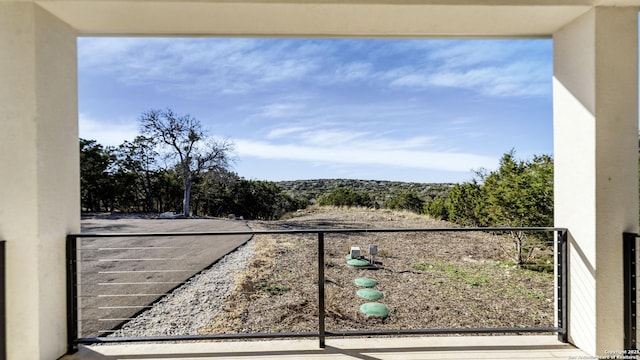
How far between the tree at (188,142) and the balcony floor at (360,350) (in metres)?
13.9

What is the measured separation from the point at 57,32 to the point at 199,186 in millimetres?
14193

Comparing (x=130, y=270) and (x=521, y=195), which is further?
(x=521, y=195)

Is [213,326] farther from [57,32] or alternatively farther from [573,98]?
[573,98]

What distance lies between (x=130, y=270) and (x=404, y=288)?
5.07m

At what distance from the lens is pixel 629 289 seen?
1900 millimetres

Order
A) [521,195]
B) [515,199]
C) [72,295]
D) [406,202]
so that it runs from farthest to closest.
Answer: [406,202] → [515,199] → [521,195] → [72,295]

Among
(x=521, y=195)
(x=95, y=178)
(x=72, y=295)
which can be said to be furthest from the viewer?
(x=95, y=178)

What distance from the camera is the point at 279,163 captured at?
13.8 m

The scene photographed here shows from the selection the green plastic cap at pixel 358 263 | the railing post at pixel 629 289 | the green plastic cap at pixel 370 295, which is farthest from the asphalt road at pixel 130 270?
the railing post at pixel 629 289

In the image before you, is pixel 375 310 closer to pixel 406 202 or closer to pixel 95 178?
pixel 406 202

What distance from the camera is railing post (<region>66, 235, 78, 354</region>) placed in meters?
2.01

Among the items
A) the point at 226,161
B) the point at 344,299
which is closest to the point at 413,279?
the point at 344,299

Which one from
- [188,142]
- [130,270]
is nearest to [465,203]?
[130,270]

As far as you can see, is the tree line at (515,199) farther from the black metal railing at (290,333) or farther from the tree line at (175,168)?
the tree line at (175,168)
